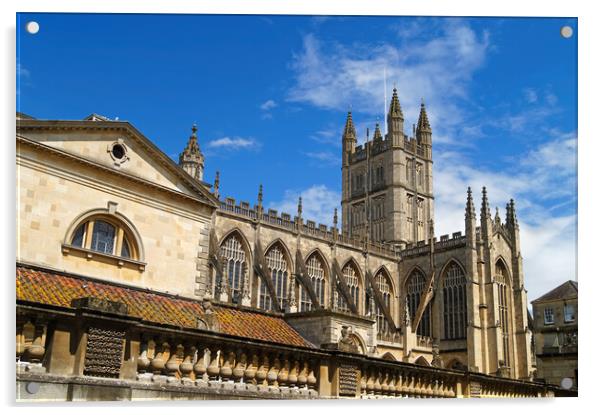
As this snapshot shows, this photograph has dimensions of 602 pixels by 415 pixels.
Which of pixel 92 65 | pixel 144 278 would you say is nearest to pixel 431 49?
pixel 92 65

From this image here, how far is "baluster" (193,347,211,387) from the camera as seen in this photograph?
5672mm

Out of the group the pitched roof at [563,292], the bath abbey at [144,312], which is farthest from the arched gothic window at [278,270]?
the pitched roof at [563,292]

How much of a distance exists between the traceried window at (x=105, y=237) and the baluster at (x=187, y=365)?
10.2ft

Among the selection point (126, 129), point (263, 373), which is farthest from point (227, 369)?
point (126, 129)

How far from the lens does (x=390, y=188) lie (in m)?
34.2

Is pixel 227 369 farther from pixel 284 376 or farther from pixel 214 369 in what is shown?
pixel 284 376

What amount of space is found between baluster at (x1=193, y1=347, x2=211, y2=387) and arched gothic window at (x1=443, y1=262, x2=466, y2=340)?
72.5 feet

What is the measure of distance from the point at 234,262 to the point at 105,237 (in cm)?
1474

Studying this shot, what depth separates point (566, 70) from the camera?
793 centimetres

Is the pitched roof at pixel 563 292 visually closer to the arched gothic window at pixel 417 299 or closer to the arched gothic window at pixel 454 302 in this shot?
the arched gothic window at pixel 454 302

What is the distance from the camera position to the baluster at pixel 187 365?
557 cm

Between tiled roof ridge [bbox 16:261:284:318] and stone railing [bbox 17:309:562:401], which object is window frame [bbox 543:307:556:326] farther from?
tiled roof ridge [bbox 16:261:284:318]
